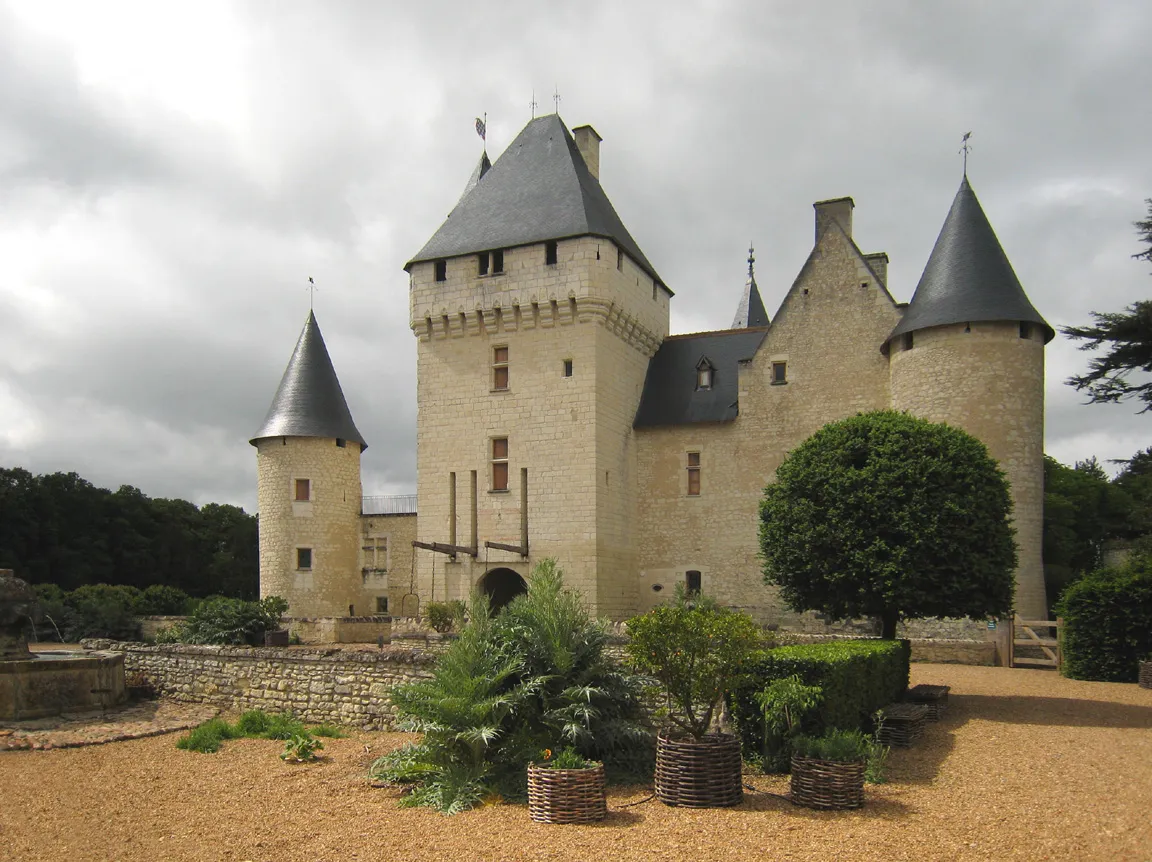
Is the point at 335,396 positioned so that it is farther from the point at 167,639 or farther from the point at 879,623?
the point at 879,623

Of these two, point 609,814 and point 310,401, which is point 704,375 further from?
point 609,814

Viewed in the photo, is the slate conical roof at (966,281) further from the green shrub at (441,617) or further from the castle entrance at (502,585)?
the green shrub at (441,617)

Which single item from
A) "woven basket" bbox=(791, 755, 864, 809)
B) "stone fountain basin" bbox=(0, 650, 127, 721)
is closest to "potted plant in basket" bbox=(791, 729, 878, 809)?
"woven basket" bbox=(791, 755, 864, 809)

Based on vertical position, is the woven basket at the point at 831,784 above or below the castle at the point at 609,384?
below

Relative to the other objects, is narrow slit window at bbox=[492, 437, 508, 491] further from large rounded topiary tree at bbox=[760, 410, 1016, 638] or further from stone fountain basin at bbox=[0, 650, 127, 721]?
stone fountain basin at bbox=[0, 650, 127, 721]

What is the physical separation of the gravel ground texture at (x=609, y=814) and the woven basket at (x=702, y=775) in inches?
5.6

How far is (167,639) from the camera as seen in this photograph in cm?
1864

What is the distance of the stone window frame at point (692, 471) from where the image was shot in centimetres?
2262

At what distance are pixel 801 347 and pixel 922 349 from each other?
10.3 feet

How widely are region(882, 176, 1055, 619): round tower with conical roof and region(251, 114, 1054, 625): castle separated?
3.3 inches

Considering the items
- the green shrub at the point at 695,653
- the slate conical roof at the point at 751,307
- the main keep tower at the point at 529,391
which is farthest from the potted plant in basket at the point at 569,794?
the slate conical roof at the point at 751,307

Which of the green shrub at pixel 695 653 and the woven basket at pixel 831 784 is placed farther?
the green shrub at pixel 695 653

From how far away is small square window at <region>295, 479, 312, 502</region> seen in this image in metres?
26.2

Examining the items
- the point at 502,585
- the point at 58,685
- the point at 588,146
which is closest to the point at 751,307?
the point at 588,146
